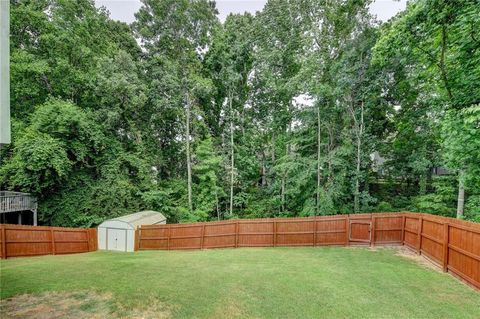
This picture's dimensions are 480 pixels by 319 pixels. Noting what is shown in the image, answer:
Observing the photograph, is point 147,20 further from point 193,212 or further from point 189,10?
point 193,212

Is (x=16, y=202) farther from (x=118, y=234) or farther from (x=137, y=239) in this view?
(x=137, y=239)

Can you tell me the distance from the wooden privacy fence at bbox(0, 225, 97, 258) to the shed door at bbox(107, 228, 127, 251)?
0.80 metres

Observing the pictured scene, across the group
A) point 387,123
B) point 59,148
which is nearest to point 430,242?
point 387,123

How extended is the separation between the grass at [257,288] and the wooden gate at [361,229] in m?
2.42

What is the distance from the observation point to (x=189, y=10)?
17.6 metres

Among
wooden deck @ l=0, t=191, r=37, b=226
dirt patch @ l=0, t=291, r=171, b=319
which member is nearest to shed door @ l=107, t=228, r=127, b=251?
wooden deck @ l=0, t=191, r=37, b=226

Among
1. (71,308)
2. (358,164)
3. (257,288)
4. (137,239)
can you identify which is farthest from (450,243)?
(137,239)

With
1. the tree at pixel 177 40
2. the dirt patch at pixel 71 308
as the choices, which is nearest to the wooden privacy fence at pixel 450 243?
the dirt patch at pixel 71 308

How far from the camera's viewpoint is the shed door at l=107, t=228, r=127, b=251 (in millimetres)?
12719

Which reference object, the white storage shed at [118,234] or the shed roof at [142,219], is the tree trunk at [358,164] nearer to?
the shed roof at [142,219]

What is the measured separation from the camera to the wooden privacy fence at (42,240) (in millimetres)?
9208

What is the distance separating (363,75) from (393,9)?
138 inches

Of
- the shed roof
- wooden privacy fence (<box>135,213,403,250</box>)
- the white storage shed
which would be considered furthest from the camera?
the shed roof

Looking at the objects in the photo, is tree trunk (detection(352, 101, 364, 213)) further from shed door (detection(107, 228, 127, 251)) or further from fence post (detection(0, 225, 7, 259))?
fence post (detection(0, 225, 7, 259))
